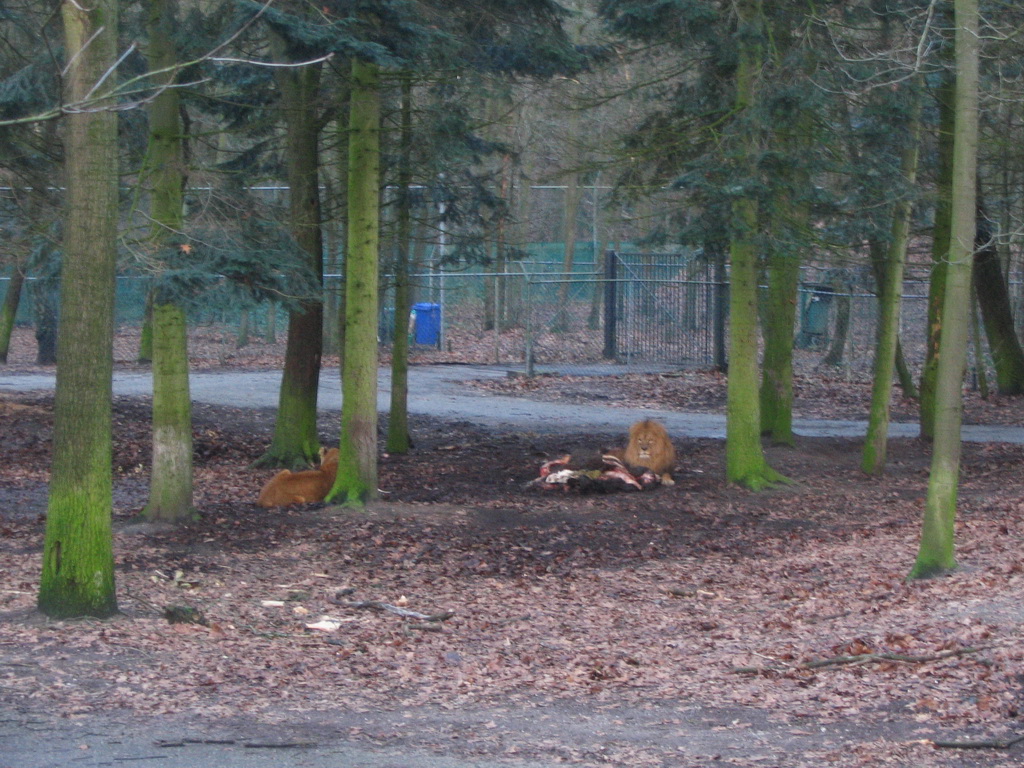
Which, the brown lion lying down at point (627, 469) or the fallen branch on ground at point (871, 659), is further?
the brown lion lying down at point (627, 469)

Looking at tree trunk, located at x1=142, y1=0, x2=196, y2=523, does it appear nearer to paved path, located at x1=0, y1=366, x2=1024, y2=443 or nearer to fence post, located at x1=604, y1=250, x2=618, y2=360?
paved path, located at x1=0, y1=366, x2=1024, y2=443

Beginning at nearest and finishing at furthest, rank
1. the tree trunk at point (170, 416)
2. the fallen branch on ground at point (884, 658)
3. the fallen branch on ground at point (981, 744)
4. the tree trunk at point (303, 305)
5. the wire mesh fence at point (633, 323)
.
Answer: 1. the fallen branch on ground at point (981, 744)
2. the fallen branch on ground at point (884, 658)
3. the tree trunk at point (170, 416)
4. the tree trunk at point (303, 305)
5. the wire mesh fence at point (633, 323)

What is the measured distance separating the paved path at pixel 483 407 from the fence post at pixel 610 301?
5.47m

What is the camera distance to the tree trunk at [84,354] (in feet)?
23.2

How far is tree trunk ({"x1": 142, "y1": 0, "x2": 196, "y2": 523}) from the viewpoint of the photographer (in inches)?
406

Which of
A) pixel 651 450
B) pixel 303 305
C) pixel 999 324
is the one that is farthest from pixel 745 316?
pixel 999 324

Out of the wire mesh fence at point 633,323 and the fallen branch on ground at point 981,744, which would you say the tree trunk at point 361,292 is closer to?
the fallen branch on ground at point 981,744

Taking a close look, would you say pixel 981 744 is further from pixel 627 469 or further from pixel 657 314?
pixel 657 314

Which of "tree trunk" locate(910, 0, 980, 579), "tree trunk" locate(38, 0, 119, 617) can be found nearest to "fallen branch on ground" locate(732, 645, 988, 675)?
"tree trunk" locate(910, 0, 980, 579)

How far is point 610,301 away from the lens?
2944 centimetres

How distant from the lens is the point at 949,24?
41.8 feet

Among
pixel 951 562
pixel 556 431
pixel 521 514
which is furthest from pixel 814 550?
pixel 556 431

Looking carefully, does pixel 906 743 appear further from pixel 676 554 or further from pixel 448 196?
pixel 448 196

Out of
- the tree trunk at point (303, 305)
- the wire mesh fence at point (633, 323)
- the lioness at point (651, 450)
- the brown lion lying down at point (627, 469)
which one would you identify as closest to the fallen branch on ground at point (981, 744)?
the brown lion lying down at point (627, 469)
